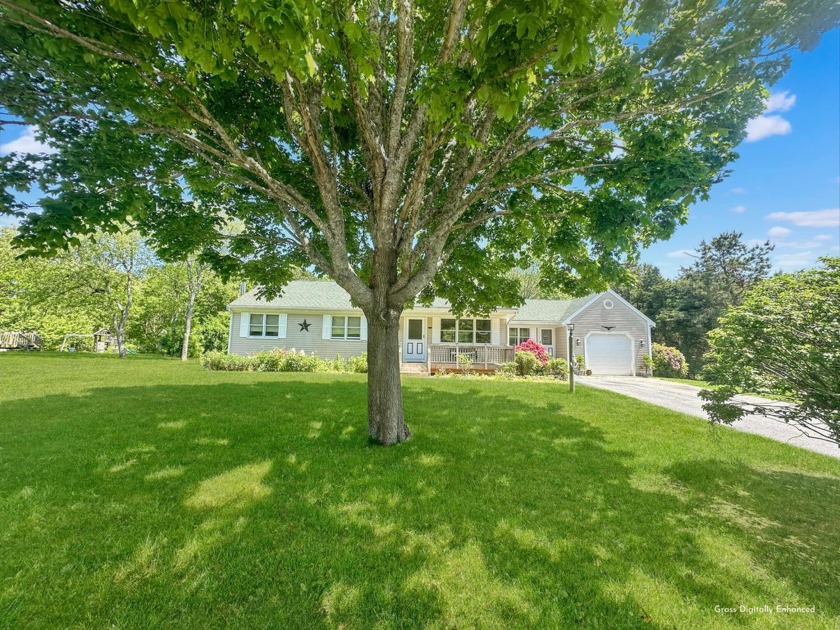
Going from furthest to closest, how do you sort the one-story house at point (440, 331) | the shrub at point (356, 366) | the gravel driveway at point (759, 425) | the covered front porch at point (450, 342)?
the one-story house at point (440, 331), the covered front porch at point (450, 342), the shrub at point (356, 366), the gravel driveway at point (759, 425)

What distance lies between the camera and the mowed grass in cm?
226

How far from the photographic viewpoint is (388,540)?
2973 millimetres

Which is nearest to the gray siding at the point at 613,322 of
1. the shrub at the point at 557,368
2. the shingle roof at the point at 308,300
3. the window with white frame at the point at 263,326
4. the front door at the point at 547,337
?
the front door at the point at 547,337

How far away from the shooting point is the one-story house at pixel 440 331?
18.0 meters

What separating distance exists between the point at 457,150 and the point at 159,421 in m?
7.00

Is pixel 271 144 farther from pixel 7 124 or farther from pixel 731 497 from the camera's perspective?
pixel 731 497

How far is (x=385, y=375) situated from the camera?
520 cm

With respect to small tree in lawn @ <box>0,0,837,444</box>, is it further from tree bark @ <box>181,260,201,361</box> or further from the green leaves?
tree bark @ <box>181,260,201,361</box>

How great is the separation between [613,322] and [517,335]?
5518 mm

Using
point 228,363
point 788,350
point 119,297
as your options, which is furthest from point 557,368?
point 119,297

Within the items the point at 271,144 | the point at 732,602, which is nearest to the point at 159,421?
the point at 271,144

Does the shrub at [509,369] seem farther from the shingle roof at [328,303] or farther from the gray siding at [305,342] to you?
the gray siding at [305,342]

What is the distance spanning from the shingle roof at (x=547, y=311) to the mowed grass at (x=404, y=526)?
47.7 ft

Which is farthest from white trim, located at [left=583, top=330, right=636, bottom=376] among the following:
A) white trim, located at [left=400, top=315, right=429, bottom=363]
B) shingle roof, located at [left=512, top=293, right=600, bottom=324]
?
white trim, located at [left=400, top=315, right=429, bottom=363]
